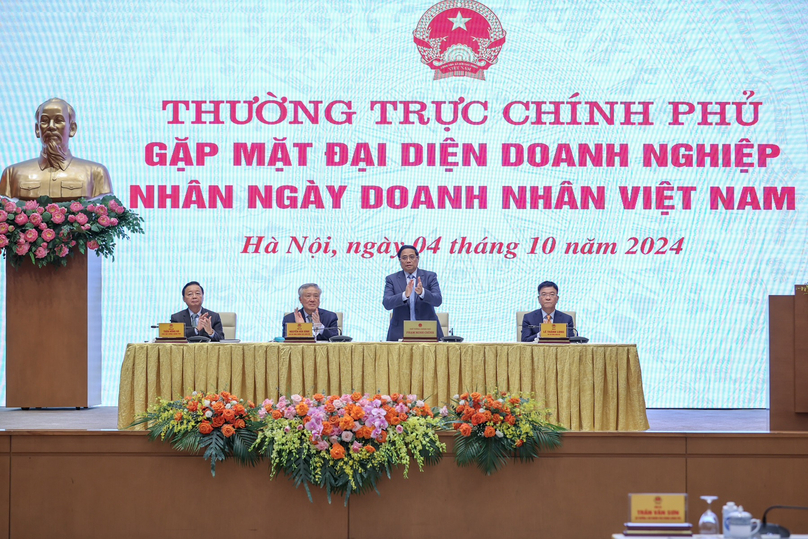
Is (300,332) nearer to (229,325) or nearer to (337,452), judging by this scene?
(229,325)

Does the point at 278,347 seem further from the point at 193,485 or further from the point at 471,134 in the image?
the point at 471,134

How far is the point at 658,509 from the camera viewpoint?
231 centimetres

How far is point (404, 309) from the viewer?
5.13m

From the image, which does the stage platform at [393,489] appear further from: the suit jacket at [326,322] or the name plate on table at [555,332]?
the suit jacket at [326,322]

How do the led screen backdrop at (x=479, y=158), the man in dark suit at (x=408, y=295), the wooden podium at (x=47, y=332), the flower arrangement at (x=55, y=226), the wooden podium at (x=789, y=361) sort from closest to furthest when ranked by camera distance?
1. the wooden podium at (x=789, y=361)
2. the man in dark suit at (x=408, y=295)
3. the flower arrangement at (x=55, y=226)
4. the wooden podium at (x=47, y=332)
5. the led screen backdrop at (x=479, y=158)

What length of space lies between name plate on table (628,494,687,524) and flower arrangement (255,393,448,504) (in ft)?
3.24

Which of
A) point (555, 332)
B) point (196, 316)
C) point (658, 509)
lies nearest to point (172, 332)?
point (196, 316)

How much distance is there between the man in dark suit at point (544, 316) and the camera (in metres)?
4.80

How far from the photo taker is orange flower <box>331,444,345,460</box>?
10.1 feet

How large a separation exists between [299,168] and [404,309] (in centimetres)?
155

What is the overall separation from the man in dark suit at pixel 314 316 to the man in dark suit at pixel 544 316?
107 cm

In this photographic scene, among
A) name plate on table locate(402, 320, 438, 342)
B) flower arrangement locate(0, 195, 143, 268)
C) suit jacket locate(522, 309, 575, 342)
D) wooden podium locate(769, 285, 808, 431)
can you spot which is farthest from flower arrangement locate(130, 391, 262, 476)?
wooden podium locate(769, 285, 808, 431)

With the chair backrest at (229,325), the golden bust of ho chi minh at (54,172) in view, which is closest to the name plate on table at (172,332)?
the chair backrest at (229,325)

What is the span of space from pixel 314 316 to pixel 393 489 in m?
1.88
